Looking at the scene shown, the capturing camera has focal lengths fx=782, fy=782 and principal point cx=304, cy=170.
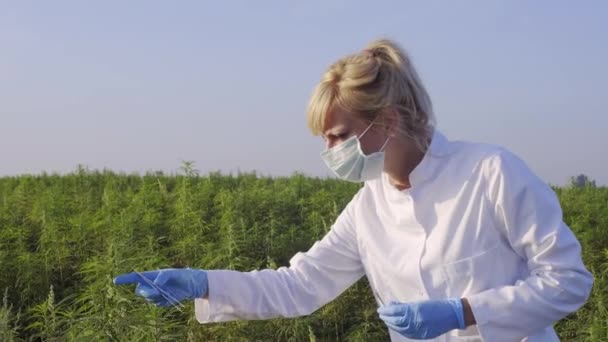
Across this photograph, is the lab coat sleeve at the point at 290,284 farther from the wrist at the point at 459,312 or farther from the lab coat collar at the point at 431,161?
the wrist at the point at 459,312

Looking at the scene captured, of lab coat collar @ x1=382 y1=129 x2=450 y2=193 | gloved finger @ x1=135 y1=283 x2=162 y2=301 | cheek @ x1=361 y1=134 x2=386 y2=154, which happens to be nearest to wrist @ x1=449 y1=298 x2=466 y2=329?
lab coat collar @ x1=382 y1=129 x2=450 y2=193

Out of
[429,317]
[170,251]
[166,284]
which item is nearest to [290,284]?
[166,284]

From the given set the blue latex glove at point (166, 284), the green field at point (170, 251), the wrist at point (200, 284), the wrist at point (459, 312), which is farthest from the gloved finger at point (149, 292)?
the wrist at point (459, 312)

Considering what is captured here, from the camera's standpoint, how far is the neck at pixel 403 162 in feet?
7.85

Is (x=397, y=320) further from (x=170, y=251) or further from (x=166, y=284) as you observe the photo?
(x=170, y=251)

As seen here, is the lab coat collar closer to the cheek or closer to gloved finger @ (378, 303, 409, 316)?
the cheek

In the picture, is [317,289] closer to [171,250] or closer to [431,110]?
[431,110]

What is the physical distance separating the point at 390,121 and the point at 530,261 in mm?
568

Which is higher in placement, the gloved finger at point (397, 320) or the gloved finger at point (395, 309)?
the gloved finger at point (395, 309)

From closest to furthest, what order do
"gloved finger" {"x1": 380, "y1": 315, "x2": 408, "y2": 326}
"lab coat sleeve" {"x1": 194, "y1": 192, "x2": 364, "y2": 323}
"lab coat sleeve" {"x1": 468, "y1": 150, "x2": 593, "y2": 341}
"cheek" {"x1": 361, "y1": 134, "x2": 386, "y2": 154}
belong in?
"lab coat sleeve" {"x1": 468, "y1": 150, "x2": 593, "y2": 341} < "gloved finger" {"x1": 380, "y1": 315, "x2": 408, "y2": 326} < "cheek" {"x1": 361, "y1": 134, "x2": 386, "y2": 154} < "lab coat sleeve" {"x1": 194, "y1": 192, "x2": 364, "y2": 323}

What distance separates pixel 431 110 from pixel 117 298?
1.65 m

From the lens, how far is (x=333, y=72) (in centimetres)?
237

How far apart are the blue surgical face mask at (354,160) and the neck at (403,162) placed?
0.04 metres

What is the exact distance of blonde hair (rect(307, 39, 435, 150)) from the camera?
2283mm
